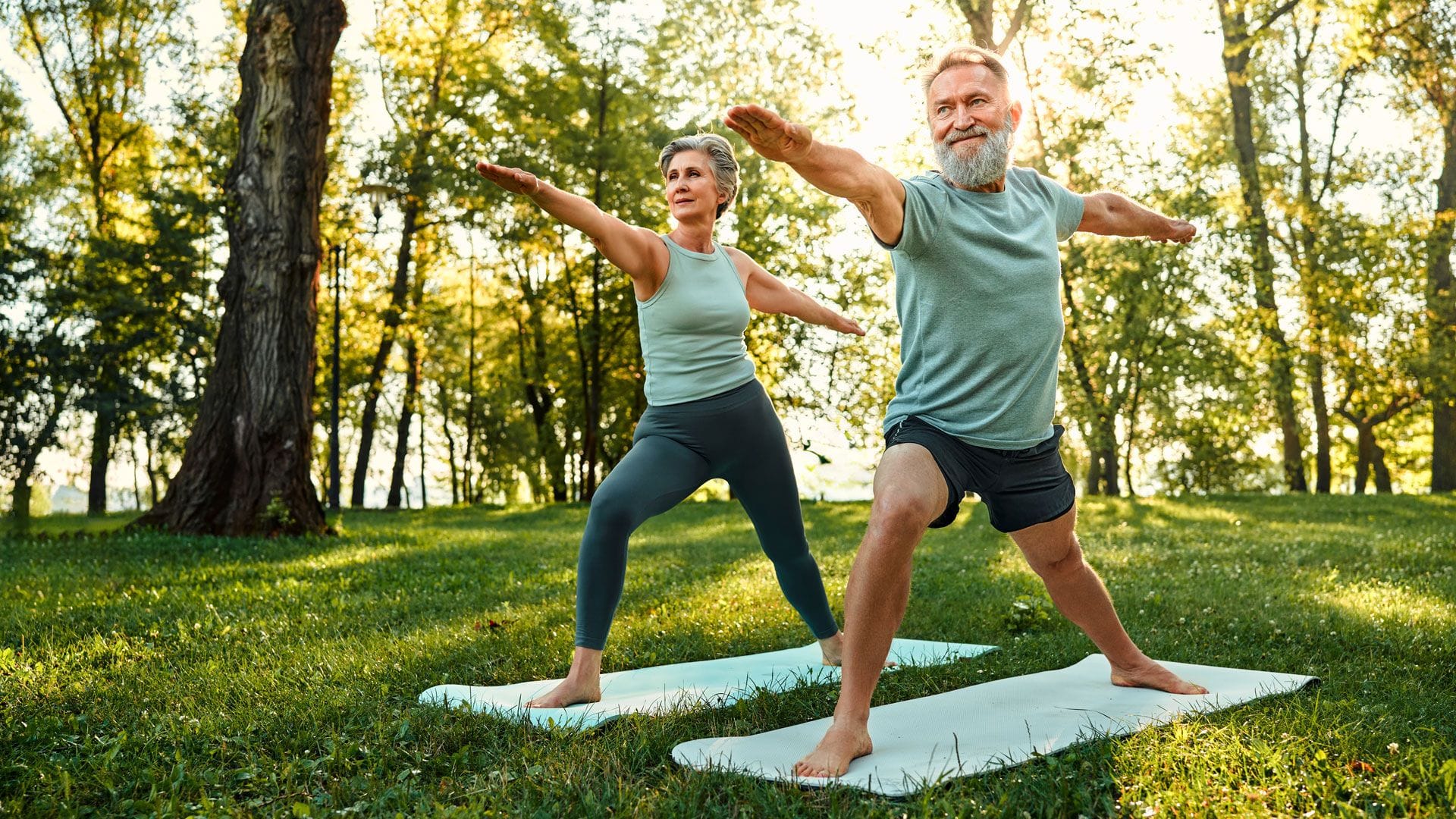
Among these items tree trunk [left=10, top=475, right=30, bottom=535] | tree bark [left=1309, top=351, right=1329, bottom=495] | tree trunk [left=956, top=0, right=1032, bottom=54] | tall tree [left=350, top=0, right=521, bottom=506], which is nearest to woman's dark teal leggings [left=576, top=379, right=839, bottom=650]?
tree trunk [left=10, top=475, right=30, bottom=535]

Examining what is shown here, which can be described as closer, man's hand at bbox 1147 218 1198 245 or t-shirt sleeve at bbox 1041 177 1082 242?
t-shirt sleeve at bbox 1041 177 1082 242

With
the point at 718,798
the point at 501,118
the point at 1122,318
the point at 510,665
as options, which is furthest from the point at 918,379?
the point at 501,118

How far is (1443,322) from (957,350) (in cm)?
2630

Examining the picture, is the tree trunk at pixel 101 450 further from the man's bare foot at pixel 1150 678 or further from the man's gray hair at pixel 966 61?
the man's bare foot at pixel 1150 678

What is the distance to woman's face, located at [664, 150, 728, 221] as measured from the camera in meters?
4.48

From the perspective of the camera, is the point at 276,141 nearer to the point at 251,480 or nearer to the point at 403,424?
the point at 251,480

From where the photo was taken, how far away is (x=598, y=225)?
12.8 feet

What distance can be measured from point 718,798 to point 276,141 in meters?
10.0

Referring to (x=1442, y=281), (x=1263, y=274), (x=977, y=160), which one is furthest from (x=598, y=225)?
(x=1442, y=281)

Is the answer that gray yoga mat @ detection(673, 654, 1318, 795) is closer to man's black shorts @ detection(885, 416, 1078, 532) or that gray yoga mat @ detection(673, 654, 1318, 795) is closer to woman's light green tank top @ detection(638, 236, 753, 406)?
man's black shorts @ detection(885, 416, 1078, 532)

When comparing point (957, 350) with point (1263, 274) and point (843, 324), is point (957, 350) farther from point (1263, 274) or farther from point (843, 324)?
point (1263, 274)

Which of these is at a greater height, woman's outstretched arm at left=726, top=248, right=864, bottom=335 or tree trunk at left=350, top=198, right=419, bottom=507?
tree trunk at left=350, top=198, right=419, bottom=507

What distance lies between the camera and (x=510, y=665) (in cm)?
473

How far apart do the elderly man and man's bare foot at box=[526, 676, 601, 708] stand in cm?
120
